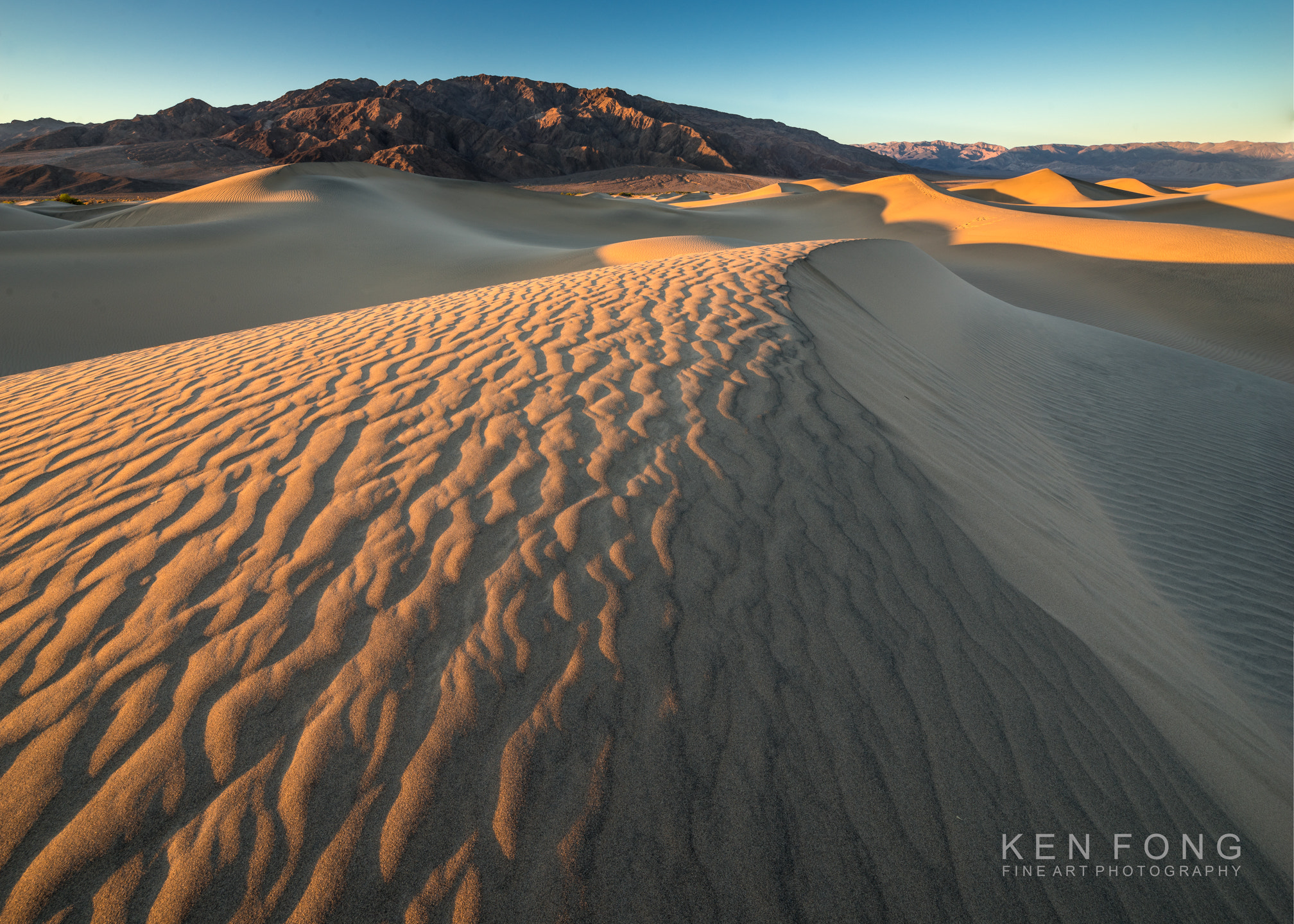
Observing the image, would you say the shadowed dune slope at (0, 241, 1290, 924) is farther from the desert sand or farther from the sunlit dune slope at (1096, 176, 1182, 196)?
the sunlit dune slope at (1096, 176, 1182, 196)

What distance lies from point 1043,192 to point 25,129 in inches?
5966

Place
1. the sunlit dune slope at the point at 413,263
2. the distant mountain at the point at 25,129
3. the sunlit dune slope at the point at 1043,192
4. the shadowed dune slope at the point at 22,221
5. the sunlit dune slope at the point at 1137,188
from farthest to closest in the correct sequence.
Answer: the distant mountain at the point at 25,129 → the sunlit dune slope at the point at 1137,188 → the sunlit dune slope at the point at 1043,192 → the shadowed dune slope at the point at 22,221 → the sunlit dune slope at the point at 413,263

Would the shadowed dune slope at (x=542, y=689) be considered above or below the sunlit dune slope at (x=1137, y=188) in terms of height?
below

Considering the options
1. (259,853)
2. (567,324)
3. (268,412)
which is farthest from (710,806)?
(567,324)

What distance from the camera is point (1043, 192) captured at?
121ft

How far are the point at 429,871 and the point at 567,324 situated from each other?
3.42 metres

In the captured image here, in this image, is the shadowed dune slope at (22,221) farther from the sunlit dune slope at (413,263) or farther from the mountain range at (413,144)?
the mountain range at (413,144)

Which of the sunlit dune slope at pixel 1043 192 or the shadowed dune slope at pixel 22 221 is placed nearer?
the shadowed dune slope at pixel 22 221

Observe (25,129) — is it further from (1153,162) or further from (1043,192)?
(1153,162)

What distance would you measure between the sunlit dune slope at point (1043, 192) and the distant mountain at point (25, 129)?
Answer: 12905 cm

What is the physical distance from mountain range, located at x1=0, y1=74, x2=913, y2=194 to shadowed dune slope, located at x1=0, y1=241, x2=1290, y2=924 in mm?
73265

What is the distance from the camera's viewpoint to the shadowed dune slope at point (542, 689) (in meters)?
1.49

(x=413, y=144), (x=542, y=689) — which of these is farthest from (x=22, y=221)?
(x=413, y=144)

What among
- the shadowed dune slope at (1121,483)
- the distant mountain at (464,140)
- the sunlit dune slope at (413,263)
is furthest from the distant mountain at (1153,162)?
the shadowed dune slope at (1121,483)
